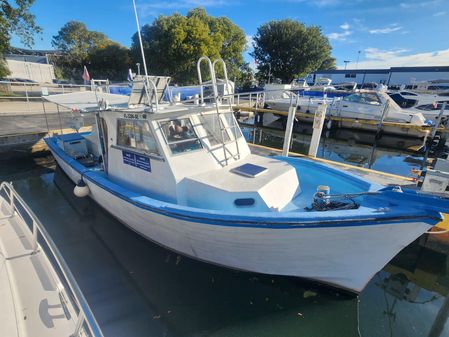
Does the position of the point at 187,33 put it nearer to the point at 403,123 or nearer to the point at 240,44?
the point at 240,44

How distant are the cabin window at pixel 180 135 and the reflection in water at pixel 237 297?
2.00m

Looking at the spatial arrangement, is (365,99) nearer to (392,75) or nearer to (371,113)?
(371,113)

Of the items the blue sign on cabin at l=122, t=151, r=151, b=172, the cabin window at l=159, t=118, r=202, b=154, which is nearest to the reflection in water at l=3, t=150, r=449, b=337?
the blue sign on cabin at l=122, t=151, r=151, b=172

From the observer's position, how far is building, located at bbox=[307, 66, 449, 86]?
1601 inches

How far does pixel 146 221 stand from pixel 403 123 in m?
15.6

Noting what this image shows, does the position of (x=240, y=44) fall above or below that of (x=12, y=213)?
above

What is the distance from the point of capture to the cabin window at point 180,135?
176 inches

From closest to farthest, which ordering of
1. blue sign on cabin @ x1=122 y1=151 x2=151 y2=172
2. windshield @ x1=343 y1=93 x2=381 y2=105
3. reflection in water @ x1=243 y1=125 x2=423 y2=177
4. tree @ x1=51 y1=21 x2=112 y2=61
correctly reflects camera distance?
blue sign on cabin @ x1=122 y1=151 x2=151 y2=172, reflection in water @ x1=243 y1=125 x2=423 y2=177, windshield @ x1=343 y1=93 x2=381 y2=105, tree @ x1=51 y1=21 x2=112 y2=61

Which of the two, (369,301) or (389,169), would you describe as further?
(389,169)

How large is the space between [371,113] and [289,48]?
27381 millimetres

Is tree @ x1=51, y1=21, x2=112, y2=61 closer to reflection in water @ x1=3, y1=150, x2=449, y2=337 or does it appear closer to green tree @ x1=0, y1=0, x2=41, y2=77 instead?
green tree @ x1=0, y1=0, x2=41, y2=77

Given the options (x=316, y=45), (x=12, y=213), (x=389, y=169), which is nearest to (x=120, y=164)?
(x=12, y=213)

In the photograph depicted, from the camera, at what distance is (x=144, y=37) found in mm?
28531

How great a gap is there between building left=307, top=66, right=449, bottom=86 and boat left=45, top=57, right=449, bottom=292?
43721 millimetres
